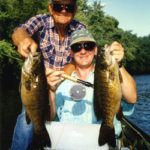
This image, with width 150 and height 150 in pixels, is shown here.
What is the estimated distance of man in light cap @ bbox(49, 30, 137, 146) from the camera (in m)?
2.88

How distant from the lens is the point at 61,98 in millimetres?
3314

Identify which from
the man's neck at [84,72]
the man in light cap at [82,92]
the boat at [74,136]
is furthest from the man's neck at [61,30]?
the boat at [74,136]

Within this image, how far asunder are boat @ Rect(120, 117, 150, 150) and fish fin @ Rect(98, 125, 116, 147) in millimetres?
1930

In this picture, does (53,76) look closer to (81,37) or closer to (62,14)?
(81,37)

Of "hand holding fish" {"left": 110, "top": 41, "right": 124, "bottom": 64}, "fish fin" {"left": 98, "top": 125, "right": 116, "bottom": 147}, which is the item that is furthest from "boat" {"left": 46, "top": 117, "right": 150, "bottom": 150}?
"hand holding fish" {"left": 110, "top": 41, "right": 124, "bottom": 64}

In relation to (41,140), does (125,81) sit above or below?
above

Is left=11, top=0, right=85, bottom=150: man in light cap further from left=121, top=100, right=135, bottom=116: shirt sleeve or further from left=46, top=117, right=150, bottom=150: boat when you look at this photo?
left=121, top=100, right=135, bottom=116: shirt sleeve

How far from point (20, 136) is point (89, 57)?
6.16 ft

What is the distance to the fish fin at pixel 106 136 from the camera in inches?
102

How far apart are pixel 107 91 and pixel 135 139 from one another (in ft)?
10.8

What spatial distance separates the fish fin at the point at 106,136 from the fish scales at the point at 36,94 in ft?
2.36

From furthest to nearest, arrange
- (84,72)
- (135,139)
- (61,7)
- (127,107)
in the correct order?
(135,139)
(61,7)
(84,72)
(127,107)

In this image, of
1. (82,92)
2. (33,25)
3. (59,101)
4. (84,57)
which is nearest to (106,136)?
(82,92)

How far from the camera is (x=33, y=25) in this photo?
3943 millimetres
